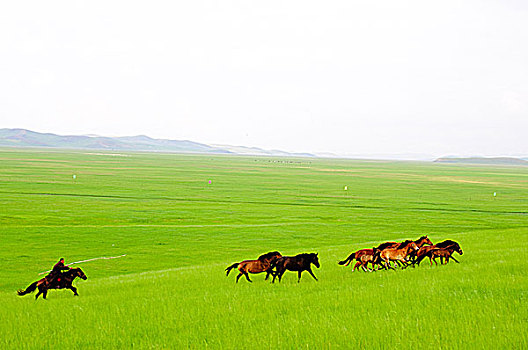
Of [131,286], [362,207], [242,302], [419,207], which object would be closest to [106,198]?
[362,207]

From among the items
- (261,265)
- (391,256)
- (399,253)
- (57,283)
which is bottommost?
(57,283)

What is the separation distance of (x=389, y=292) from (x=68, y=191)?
234 ft

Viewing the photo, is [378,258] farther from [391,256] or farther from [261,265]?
[261,265]

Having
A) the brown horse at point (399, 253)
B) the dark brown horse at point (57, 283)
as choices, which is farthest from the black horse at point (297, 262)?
the dark brown horse at point (57, 283)

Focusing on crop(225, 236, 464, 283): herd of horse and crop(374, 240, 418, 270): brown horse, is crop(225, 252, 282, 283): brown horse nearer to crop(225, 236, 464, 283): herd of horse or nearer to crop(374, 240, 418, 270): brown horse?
crop(225, 236, 464, 283): herd of horse

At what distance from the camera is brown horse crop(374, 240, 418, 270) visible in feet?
40.8

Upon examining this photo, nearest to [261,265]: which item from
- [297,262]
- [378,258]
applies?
[297,262]

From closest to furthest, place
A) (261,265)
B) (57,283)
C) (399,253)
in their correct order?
(57,283)
(261,265)
(399,253)

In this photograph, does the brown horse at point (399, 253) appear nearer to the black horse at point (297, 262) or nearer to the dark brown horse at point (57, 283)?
the black horse at point (297, 262)

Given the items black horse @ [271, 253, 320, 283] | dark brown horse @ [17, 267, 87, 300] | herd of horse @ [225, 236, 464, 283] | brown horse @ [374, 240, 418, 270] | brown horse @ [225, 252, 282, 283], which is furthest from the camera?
brown horse @ [374, 240, 418, 270]

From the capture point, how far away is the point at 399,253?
41.0 ft

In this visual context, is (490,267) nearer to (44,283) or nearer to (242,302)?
(242,302)

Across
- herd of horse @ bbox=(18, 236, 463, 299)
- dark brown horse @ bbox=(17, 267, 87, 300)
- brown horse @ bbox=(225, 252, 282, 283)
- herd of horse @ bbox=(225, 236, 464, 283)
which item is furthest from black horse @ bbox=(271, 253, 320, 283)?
dark brown horse @ bbox=(17, 267, 87, 300)

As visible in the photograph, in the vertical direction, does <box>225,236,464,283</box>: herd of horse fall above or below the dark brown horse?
above
